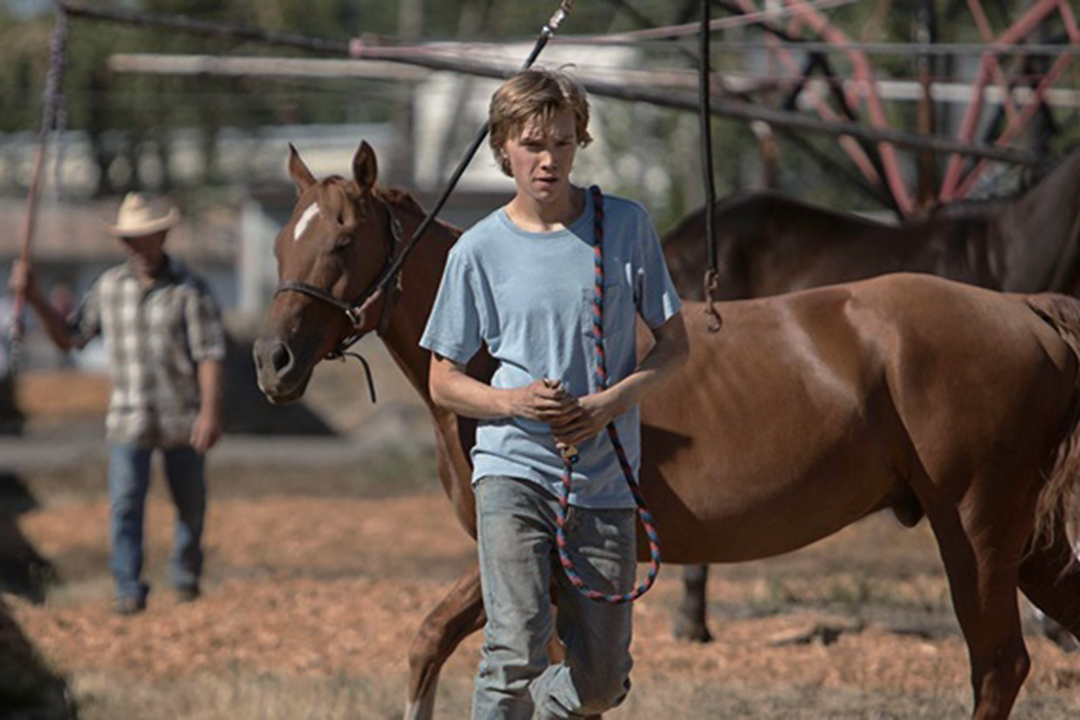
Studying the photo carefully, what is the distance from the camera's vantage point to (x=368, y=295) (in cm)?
649

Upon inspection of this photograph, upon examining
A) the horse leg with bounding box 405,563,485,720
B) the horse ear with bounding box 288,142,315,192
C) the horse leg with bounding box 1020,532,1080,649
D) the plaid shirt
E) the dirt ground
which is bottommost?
the dirt ground

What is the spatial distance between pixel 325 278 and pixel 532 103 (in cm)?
159

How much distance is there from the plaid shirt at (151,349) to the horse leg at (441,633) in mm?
4455

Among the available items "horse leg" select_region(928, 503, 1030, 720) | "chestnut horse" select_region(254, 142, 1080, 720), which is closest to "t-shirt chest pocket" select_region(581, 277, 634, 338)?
"chestnut horse" select_region(254, 142, 1080, 720)

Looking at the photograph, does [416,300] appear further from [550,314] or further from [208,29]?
[208,29]

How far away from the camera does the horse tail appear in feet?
21.4

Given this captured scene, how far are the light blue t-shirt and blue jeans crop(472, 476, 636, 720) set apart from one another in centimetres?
7

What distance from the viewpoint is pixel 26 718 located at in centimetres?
745

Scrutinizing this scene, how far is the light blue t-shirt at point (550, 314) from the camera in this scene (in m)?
5.08

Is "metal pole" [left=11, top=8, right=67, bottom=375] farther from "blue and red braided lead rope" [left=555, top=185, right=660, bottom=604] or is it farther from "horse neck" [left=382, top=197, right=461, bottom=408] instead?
"blue and red braided lead rope" [left=555, top=185, right=660, bottom=604]

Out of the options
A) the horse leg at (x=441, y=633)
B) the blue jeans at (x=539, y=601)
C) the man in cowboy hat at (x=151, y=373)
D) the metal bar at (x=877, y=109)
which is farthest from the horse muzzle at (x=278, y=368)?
the metal bar at (x=877, y=109)

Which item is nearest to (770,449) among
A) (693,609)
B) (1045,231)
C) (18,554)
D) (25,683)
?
(693,609)

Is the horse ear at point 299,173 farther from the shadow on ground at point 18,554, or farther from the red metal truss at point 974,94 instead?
the red metal truss at point 974,94

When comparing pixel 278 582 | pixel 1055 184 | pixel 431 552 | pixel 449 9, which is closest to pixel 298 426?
pixel 431 552
